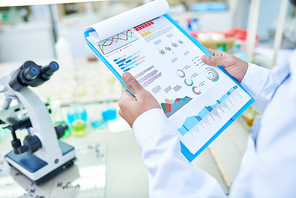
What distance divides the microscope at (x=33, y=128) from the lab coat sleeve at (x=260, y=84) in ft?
2.51

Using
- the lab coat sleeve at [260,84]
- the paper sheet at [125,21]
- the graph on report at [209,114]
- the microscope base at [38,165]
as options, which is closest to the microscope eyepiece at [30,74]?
the paper sheet at [125,21]

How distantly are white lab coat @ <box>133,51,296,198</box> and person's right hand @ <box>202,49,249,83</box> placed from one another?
40 centimetres

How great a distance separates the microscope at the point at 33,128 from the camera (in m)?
0.88

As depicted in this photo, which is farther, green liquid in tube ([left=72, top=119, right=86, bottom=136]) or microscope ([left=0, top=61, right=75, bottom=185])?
green liquid in tube ([left=72, top=119, right=86, bottom=136])

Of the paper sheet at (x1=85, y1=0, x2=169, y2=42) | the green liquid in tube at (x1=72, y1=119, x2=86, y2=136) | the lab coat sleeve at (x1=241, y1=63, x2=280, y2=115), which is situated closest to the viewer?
the paper sheet at (x1=85, y1=0, x2=169, y2=42)

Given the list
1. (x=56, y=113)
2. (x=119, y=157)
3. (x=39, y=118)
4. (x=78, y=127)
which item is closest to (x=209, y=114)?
(x=119, y=157)

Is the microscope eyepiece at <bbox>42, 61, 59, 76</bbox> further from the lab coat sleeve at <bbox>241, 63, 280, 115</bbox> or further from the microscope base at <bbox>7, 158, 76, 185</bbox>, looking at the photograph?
the lab coat sleeve at <bbox>241, 63, 280, 115</bbox>

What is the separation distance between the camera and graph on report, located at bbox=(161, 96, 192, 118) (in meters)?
0.72

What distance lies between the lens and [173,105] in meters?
0.74

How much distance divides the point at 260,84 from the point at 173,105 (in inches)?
15.2

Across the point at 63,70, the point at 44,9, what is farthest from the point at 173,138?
the point at 44,9

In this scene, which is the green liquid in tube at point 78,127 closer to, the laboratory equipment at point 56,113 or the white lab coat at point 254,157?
the laboratory equipment at point 56,113

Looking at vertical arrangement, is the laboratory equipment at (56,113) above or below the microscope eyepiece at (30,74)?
below

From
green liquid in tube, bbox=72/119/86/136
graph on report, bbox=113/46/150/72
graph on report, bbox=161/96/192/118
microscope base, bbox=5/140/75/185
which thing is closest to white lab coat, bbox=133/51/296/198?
graph on report, bbox=161/96/192/118
